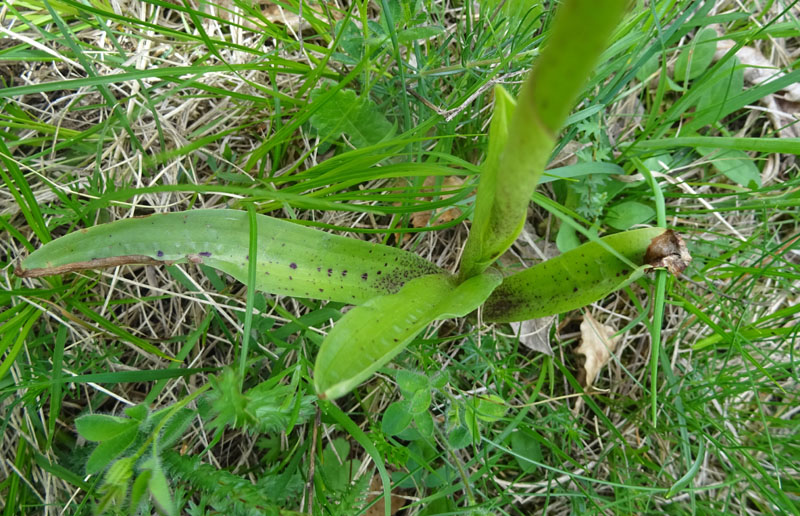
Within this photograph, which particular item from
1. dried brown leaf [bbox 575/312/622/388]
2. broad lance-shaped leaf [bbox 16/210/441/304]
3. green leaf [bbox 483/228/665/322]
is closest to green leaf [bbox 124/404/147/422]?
broad lance-shaped leaf [bbox 16/210/441/304]

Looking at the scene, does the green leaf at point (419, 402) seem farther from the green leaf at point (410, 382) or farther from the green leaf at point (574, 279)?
the green leaf at point (574, 279)

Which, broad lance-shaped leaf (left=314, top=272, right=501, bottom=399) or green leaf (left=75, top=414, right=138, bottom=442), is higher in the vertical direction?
broad lance-shaped leaf (left=314, top=272, right=501, bottom=399)

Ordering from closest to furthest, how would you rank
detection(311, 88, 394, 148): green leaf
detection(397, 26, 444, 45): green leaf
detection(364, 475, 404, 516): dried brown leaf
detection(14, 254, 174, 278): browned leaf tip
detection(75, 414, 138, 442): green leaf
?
detection(75, 414, 138, 442): green leaf < detection(14, 254, 174, 278): browned leaf tip < detection(397, 26, 444, 45): green leaf < detection(311, 88, 394, 148): green leaf < detection(364, 475, 404, 516): dried brown leaf

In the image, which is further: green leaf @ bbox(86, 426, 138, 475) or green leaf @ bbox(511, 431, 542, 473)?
green leaf @ bbox(511, 431, 542, 473)

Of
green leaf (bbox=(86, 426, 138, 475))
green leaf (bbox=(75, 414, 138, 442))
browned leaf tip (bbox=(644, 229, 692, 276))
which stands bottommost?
green leaf (bbox=(86, 426, 138, 475))

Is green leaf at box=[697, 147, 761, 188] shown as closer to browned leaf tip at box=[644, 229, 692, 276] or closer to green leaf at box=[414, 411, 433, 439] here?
browned leaf tip at box=[644, 229, 692, 276]

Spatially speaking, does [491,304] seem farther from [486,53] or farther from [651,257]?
[486,53]

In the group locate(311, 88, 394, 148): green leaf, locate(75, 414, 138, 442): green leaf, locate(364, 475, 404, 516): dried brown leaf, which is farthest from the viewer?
locate(364, 475, 404, 516): dried brown leaf

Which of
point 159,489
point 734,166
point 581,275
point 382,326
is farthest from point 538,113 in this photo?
point 734,166
